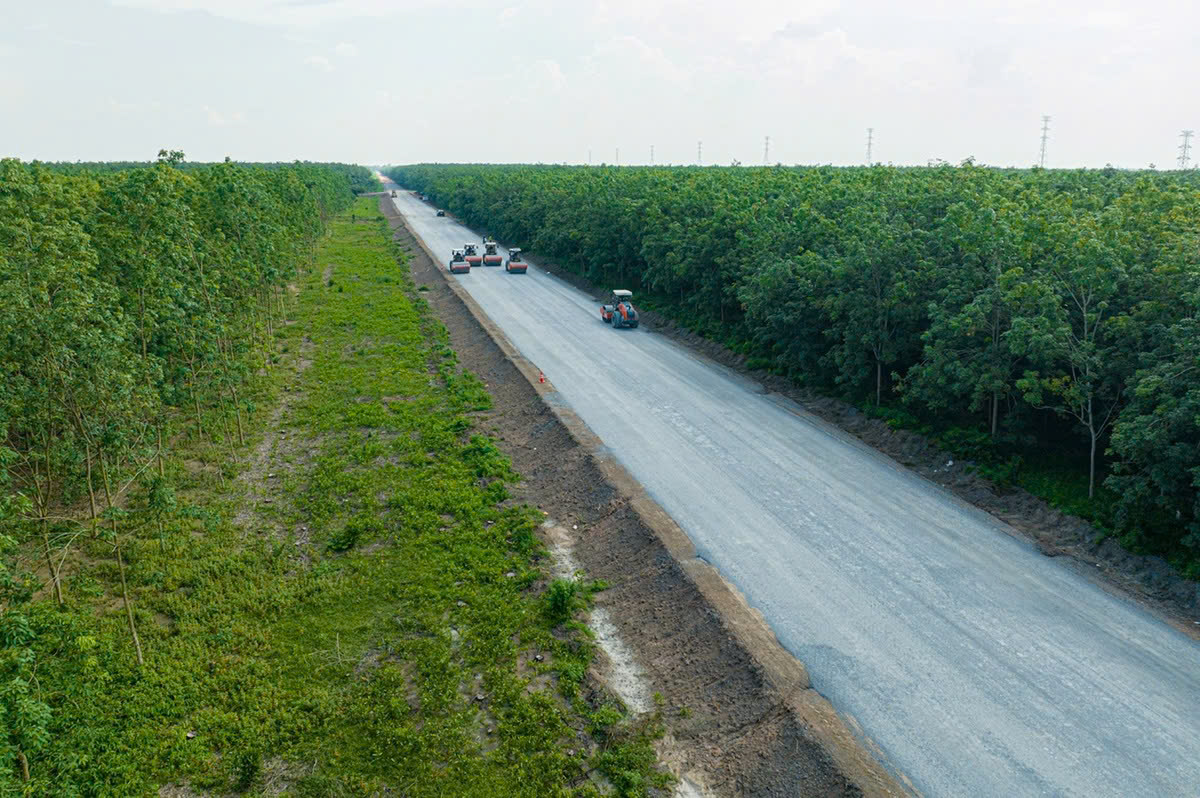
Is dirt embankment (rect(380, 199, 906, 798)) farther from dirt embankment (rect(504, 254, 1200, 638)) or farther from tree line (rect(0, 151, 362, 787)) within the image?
tree line (rect(0, 151, 362, 787))

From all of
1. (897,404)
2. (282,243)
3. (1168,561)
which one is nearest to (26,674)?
(1168,561)

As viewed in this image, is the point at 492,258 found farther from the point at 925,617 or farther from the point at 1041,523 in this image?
the point at 925,617

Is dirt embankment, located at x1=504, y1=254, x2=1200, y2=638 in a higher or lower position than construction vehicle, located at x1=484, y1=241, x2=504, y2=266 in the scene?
lower

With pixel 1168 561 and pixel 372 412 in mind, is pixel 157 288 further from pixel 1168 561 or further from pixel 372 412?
pixel 1168 561

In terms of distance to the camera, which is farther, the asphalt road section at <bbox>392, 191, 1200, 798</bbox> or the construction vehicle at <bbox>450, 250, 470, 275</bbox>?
the construction vehicle at <bbox>450, 250, 470, 275</bbox>

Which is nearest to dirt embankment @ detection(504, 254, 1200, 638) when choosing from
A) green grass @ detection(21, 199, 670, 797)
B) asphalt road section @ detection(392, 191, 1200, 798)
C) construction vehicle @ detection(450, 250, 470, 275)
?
asphalt road section @ detection(392, 191, 1200, 798)

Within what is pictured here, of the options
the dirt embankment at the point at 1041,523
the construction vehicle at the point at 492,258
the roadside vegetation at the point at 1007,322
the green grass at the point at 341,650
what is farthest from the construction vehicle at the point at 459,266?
the green grass at the point at 341,650
